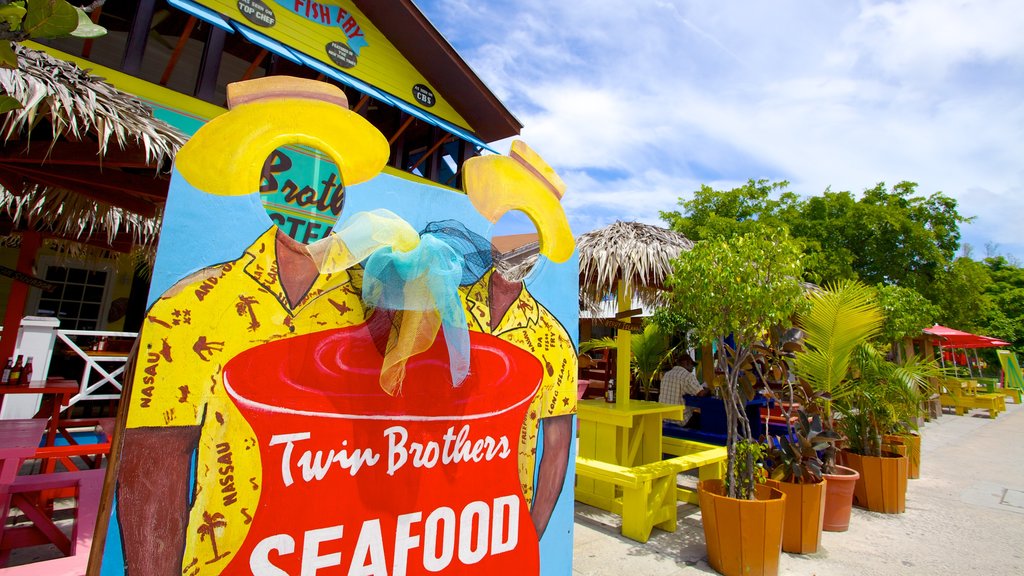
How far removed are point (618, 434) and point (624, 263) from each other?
184 centimetres

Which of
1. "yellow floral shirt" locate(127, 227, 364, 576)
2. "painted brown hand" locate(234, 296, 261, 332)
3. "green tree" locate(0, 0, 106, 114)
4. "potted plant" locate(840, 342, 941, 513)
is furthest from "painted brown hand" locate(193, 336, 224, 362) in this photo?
"potted plant" locate(840, 342, 941, 513)

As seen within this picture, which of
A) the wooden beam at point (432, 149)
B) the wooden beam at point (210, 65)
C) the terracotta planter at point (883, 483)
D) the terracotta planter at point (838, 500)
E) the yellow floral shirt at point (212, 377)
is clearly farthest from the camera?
the wooden beam at point (432, 149)

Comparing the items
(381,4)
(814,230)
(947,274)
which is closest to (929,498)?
(381,4)

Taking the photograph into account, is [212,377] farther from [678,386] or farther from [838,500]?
[678,386]

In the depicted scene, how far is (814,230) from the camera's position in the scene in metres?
19.3

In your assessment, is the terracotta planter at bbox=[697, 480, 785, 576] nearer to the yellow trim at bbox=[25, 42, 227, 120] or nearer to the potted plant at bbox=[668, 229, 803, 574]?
the potted plant at bbox=[668, 229, 803, 574]

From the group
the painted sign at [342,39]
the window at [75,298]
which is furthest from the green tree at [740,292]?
the window at [75,298]

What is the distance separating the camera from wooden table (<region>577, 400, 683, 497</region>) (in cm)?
517

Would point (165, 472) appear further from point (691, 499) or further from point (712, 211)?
point (712, 211)

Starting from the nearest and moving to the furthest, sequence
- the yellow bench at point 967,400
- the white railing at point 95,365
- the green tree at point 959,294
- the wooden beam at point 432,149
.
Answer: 1. the white railing at point 95,365
2. the wooden beam at point 432,149
3. the yellow bench at point 967,400
4. the green tree at point 959,294

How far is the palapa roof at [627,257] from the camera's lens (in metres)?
5.28

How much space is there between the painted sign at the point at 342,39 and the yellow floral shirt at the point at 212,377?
626cm

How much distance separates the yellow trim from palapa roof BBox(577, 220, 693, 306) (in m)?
4.83

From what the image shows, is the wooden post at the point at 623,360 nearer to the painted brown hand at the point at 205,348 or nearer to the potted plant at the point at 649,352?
the potted plant at the point at 649,352
